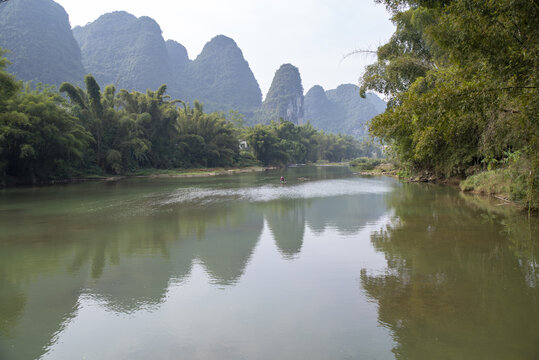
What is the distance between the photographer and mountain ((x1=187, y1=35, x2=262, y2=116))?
6398 inches

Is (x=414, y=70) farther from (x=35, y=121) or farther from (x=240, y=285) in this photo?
(x=35, y=121)

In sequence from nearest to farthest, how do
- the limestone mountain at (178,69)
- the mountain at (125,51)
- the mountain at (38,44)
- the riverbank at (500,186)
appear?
the riverbank at (500,186), the mountain at (38,44), the mountain at (125,51), the limestone mountain at (178,69)

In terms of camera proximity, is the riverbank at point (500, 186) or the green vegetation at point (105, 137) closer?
the riverbank at point (500, 186)

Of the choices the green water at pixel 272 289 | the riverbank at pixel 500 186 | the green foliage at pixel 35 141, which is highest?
the green foliage at pixel 35 141

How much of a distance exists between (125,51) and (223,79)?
46.2m

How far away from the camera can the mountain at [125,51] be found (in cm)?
12838

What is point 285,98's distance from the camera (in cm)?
16288

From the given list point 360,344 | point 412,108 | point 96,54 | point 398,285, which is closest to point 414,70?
point 412,108

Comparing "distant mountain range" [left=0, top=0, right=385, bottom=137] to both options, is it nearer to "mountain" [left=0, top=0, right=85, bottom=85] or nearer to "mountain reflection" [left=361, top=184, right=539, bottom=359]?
"mountain" [left=0, top=0, right=85, bottom=85]

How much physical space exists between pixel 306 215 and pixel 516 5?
9737mm

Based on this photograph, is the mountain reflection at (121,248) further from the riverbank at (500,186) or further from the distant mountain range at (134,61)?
the distant mountain range at (134,61)

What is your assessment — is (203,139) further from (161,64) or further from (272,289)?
(161,64)

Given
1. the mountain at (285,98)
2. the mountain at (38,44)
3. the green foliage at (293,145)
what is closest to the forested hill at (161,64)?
the mountain at (285,98)

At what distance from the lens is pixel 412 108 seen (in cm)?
645
